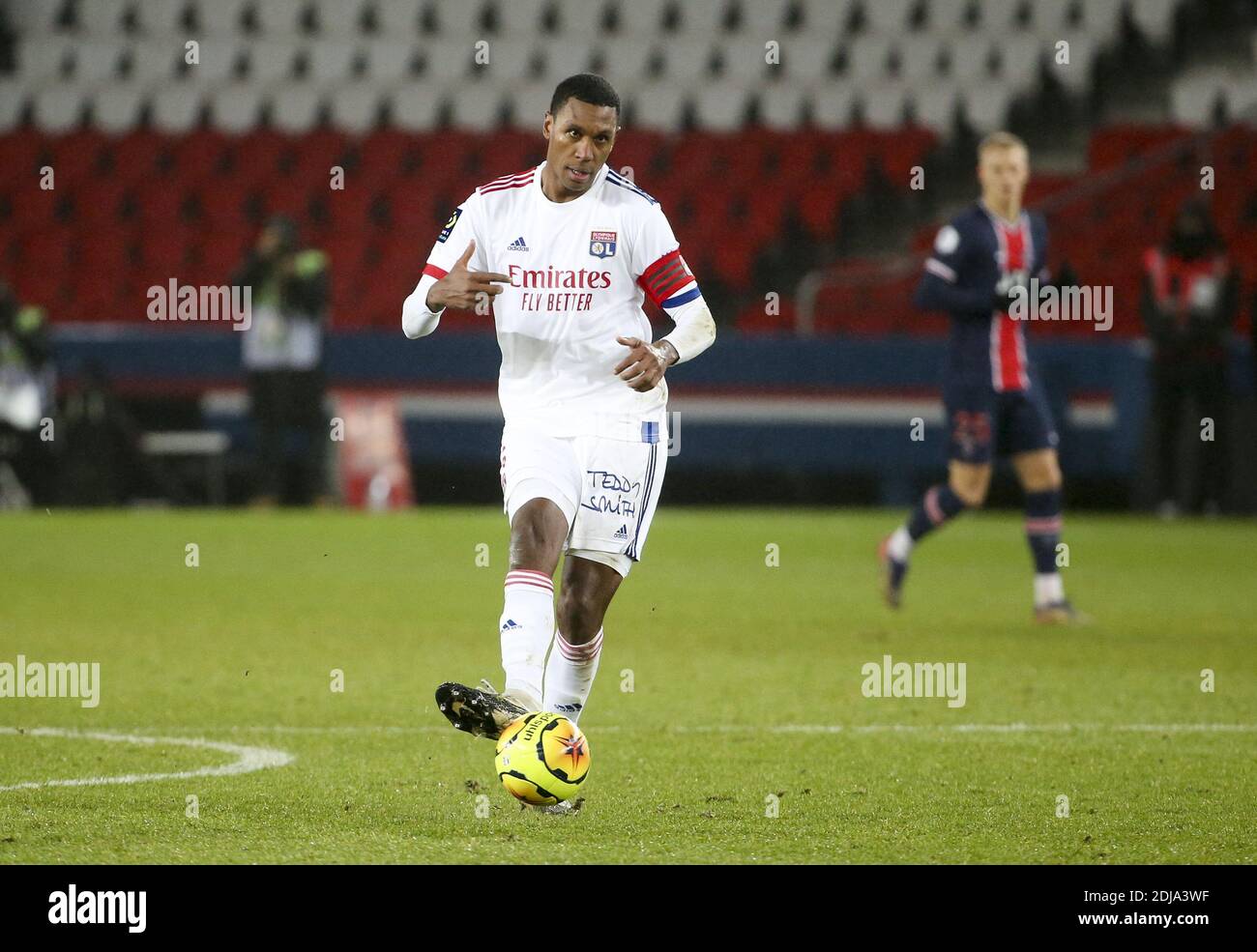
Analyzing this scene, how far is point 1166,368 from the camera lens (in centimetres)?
1717

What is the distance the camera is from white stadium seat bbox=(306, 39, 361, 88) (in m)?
25.0

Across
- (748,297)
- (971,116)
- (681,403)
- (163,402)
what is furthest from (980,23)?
(163,402)

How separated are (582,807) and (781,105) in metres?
18.9

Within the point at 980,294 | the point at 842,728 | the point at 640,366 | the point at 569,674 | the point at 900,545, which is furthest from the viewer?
the point at 900,545

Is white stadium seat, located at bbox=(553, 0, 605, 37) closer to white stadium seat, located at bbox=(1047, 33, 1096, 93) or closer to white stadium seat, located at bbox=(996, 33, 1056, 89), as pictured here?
white stadium seat, located at bbox=(996, 33, 1056, 89)

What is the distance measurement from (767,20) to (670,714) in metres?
18.3

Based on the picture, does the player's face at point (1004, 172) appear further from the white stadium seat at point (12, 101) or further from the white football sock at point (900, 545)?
the white stadium seat at point (12, 101)

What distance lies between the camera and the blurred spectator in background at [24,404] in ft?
61.1

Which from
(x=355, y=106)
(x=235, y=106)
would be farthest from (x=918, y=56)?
(x=235, y=106)

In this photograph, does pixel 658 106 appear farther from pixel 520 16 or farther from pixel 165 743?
pixel 165 743

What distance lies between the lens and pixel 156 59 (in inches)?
996

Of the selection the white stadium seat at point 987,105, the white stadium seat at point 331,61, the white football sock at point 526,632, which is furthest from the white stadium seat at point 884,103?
the white football sock at point 526,632

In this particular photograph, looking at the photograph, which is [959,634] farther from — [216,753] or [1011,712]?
[216,753]

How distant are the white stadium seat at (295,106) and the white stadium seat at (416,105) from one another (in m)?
0.96
